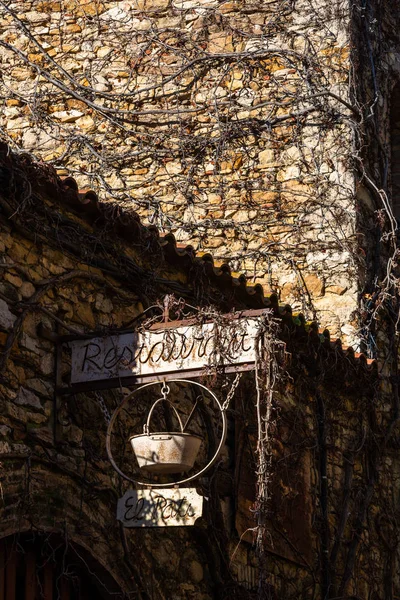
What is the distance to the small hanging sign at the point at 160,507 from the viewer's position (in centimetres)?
609

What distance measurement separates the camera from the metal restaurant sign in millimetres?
6301

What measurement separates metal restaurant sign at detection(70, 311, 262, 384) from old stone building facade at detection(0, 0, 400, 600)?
1.75 ft

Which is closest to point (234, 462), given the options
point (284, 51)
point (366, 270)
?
point (366, 270)

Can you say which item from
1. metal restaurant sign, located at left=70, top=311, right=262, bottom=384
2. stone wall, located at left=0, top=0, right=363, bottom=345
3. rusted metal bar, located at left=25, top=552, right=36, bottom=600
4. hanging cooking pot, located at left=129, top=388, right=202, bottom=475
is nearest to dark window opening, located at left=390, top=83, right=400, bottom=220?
stone wall, located at left=0, top=0, right=363, bottom=345

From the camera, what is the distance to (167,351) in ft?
20.9

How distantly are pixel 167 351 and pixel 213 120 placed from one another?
455 centimetres

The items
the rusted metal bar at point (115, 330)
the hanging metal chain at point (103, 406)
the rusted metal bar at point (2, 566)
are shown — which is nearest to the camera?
the rusted metal bar at point (2, 566)

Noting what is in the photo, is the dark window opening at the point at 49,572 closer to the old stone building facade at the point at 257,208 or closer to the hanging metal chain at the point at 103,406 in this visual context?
→ the old stone building facade at the point at 257,208

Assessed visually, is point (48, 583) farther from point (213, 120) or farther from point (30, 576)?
point (213, 120)

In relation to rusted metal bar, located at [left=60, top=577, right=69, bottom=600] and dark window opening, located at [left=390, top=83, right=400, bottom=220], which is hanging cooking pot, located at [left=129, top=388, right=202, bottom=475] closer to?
rusted metal bar, located at [left=60, top=577, right=69, bottom=600]

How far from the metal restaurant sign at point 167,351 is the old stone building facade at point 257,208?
1.75 ft

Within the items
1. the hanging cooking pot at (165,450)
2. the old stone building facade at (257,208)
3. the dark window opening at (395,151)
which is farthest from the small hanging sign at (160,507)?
the dark window opening at (395,151)

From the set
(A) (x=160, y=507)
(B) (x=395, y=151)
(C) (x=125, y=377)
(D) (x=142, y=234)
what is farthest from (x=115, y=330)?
(B) (x=395, y=151)

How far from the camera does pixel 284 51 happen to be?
10.6 m
